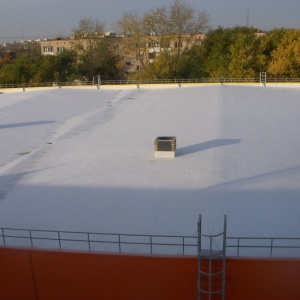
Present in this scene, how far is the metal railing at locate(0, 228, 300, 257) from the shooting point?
5.71 metres

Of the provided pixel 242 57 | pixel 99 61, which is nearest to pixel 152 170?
pixel 242 57

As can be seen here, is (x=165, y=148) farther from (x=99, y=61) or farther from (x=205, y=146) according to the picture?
(x=99, y=61)

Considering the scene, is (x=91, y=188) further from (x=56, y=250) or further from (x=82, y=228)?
(x=56, y=250)

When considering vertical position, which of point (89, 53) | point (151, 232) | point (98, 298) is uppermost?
point (89, 53)

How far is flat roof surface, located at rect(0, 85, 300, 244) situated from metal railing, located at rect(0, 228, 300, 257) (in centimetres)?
23

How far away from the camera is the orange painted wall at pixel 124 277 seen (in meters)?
5.38

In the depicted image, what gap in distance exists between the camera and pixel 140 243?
5770 millimetres

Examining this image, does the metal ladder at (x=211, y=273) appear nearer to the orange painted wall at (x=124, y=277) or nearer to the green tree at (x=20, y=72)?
the orange painted wall at (x=124, y=277)

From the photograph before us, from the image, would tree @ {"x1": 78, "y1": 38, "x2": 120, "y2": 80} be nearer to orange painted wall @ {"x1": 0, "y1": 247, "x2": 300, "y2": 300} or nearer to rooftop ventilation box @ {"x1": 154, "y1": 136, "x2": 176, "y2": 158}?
rooftop ventilation box @ {"x1": 154, "y1": 136, "x2": 176, "y2": 158}

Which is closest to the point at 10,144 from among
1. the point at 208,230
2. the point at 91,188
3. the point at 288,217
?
the point at 91,188

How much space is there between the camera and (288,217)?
6609mm

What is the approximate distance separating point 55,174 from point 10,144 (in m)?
3.19

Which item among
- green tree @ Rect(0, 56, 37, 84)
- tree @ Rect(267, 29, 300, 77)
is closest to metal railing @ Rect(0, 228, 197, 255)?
tree @ Rect(267, 29, 300, 77)

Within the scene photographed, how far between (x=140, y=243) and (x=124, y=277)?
20.2 inches
